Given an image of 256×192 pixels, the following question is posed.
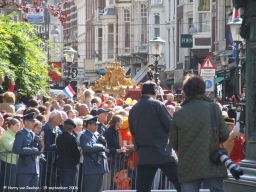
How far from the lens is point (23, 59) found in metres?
22.1

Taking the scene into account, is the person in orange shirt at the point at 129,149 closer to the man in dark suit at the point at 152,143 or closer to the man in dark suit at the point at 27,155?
the man in dark suit at the point at 27,155

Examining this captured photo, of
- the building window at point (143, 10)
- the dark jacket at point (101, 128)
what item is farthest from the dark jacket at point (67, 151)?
the building window at point (143, 10)

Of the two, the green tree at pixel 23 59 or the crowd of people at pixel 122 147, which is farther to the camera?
the green tree at pixel 23 59

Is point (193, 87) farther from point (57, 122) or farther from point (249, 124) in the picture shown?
point (57, 122)

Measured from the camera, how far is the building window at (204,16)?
164 feet

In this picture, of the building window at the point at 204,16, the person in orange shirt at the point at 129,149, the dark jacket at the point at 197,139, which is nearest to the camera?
the dark jacket at the point at 197,139

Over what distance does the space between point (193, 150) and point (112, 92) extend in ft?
76.5

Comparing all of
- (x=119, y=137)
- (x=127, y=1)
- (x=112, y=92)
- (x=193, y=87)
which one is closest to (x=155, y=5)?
(x=127, y=1)

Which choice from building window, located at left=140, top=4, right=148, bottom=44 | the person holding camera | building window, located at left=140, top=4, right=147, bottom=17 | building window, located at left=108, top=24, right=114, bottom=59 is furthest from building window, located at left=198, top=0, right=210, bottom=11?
the person holding camera

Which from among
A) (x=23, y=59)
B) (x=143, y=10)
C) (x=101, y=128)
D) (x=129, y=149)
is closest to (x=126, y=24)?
(x=143, y=10)

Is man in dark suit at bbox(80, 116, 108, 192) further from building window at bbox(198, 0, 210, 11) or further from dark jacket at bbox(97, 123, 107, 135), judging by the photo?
building window at bbox(198, 0, 210, 11)

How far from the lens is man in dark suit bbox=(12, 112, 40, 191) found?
13.6 metres

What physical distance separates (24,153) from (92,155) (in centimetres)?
109

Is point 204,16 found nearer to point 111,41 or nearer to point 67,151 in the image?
point 111,41
